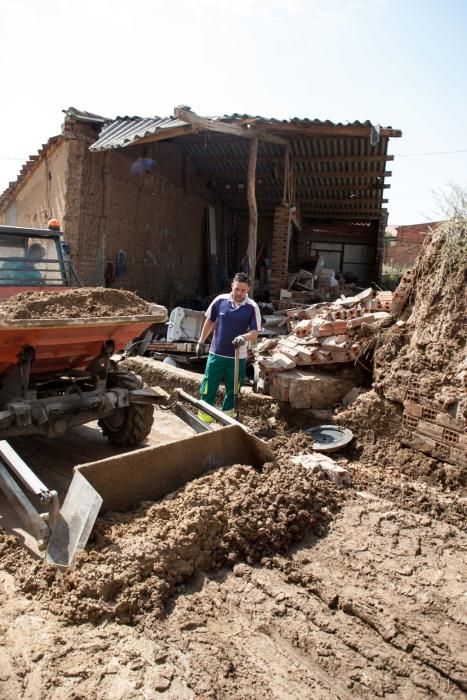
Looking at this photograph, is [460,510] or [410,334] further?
[410,334]

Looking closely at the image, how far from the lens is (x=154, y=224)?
39.5ft

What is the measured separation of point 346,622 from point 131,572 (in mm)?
1195

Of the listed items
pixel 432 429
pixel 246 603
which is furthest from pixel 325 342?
pixel 246 603

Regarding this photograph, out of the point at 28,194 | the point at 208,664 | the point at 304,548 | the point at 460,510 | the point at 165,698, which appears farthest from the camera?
the point at 28,194

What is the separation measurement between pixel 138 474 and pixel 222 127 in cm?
717

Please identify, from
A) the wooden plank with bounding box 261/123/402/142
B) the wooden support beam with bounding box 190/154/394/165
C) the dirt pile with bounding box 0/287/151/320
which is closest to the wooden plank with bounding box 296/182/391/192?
the wooden support beam with bounding box 190/154/394/165

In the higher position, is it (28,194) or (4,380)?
(28,194)

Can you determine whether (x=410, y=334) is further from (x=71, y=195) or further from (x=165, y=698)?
(x=71, y=195)

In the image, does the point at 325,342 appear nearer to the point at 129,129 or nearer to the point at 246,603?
the point at 246,603

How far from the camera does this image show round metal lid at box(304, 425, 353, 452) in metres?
5.32

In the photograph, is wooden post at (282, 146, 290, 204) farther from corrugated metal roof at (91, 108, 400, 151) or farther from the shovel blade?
the shovel blade

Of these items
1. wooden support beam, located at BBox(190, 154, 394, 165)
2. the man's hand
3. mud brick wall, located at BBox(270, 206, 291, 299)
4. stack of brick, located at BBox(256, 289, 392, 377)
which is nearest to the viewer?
the man's hand

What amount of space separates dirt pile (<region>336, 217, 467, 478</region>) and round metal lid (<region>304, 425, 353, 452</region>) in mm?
129

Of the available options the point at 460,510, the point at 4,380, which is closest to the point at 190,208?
the point at 4,380
